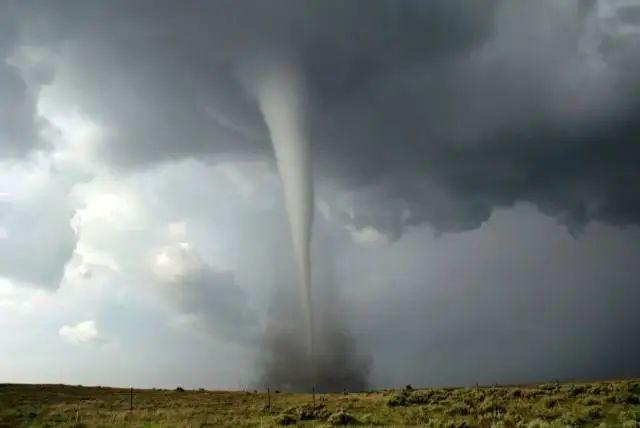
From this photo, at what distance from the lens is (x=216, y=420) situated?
44094mm

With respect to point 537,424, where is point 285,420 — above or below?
below

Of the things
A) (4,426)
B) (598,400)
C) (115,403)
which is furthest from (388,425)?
(115,403)

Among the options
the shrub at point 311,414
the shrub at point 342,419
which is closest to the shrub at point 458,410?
the shrub at point 342,419

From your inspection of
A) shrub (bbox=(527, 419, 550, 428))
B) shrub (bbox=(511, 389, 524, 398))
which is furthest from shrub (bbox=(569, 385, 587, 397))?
shrub (bbox=(527, 419, 550, 428))

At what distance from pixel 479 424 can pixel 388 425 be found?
617 cm

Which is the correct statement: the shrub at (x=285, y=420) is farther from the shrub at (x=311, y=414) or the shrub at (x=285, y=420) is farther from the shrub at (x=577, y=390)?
the shrub at (x=577, y=390)

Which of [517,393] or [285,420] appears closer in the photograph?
[285,420]

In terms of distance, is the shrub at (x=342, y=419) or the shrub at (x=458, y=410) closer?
the shrub at (x=342, y=419)

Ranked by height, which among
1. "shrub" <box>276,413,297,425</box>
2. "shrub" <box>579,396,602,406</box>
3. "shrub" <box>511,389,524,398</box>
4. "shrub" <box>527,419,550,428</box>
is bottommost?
"shrub" <box>276,413,297,425</box>

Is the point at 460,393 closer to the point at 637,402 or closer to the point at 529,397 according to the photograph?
the point at 529,397

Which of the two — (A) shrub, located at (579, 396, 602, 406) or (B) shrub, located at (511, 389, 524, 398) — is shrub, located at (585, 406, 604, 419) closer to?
(A) shrub, located at (579, 396, 602, 406)

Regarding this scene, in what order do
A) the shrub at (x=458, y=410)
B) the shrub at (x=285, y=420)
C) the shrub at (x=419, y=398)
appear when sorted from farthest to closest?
the shrub at (x=419, y=398), the shrub at (x=458, y=410), the shrub at (x=285, y=420)

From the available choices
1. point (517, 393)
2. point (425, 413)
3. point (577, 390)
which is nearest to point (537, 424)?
point (425, 413)

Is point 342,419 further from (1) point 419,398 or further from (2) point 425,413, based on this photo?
(1) point 419,398
